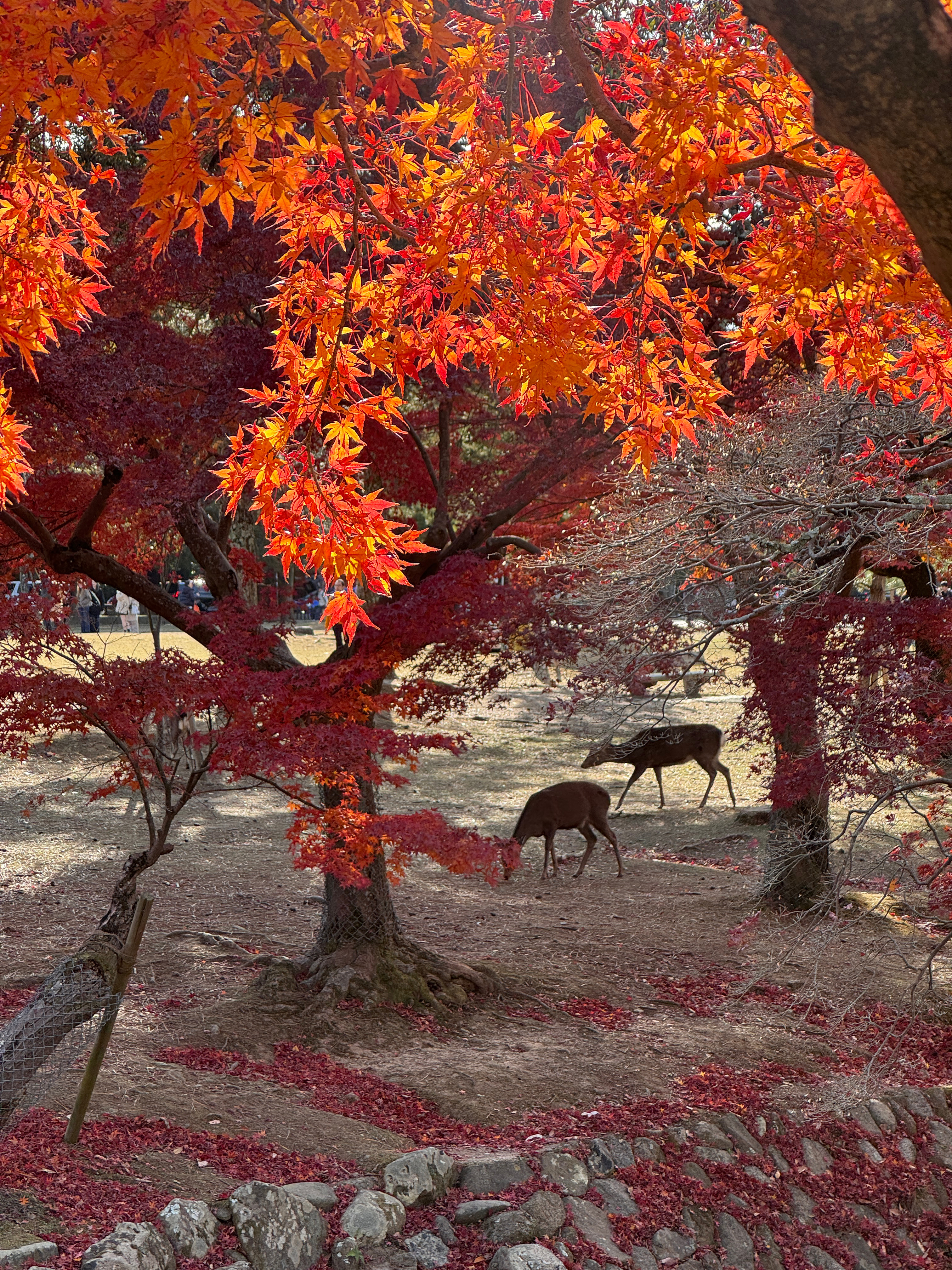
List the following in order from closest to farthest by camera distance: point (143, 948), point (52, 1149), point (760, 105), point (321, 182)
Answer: point (760, 105) → point (321, 182) → point (52, 1149) → point (143, 948)

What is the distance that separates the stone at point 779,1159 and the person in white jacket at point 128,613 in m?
15.1

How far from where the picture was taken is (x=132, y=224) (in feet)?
22.3

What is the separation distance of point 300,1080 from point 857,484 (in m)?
5.06

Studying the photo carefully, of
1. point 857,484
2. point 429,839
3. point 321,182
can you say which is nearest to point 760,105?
point 321,182

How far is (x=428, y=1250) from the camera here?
491 cm

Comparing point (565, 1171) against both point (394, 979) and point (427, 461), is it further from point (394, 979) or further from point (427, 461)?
point (427, 461)

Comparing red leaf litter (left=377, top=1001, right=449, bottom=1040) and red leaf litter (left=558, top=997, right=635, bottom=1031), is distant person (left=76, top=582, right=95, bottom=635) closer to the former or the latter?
→ red leaf litter (left=377, top=1001, right=449, bottom=1040)

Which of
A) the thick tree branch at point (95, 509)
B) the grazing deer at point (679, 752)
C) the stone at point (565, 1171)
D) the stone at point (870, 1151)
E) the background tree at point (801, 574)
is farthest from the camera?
the grazing deer at point (679, 752)

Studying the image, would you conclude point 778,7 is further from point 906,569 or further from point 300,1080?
point 906,569

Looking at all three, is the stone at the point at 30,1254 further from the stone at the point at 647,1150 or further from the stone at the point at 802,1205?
the stone at the point at 802,1205

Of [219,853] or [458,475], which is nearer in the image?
[458,475]

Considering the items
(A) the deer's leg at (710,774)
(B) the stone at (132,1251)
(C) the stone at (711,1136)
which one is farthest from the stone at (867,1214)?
(A) the deer's leg at (710,774)

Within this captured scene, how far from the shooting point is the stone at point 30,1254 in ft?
12.7

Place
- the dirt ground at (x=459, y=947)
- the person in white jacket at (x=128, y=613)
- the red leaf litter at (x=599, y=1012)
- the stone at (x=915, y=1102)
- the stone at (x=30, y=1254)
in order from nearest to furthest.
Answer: the stone at (x=30, y=1254) < the dirt ground at (x=459, y=947) < the stone at (x=915, y=1102) < the red leaf litter at (x=599, y=1012) < the person in white jacket at (x=128, y=613)
